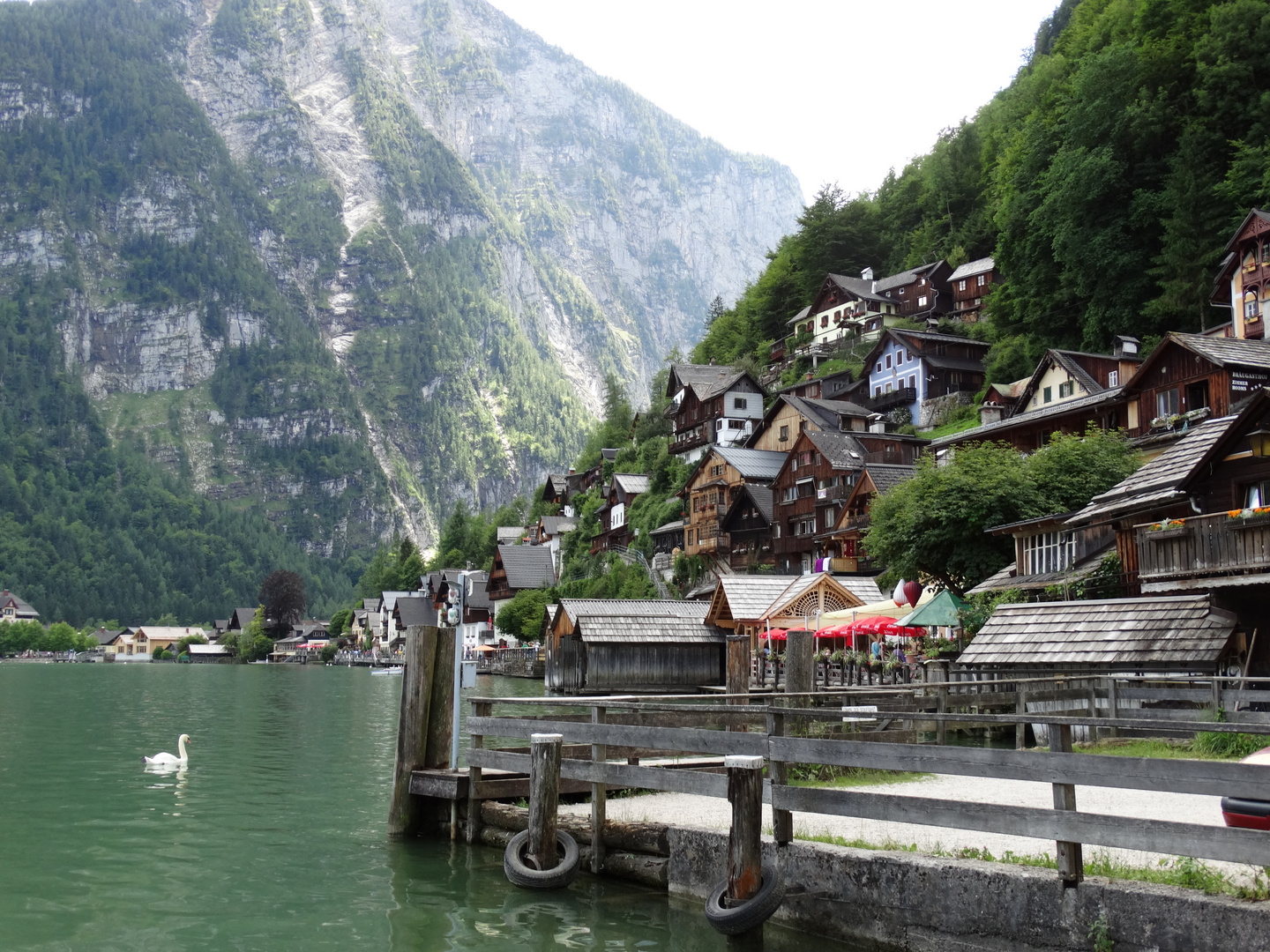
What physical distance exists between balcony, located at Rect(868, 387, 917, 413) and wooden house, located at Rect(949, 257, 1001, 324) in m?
13.9

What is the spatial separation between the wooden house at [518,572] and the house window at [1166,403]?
70393 millimetres

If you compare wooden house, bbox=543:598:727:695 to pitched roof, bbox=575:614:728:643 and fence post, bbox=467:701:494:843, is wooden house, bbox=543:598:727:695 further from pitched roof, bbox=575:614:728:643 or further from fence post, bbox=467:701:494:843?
fence post, bbox=467:701:494:843

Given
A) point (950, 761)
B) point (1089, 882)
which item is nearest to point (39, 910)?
point (950, 761)

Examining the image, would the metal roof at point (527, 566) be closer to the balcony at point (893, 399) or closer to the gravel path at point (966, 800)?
the balcony at point (893, 399)

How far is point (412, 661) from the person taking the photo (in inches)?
662

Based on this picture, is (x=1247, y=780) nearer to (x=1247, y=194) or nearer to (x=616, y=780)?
(x=616, y=780)

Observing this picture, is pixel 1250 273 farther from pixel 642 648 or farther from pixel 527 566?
pixel 527 566

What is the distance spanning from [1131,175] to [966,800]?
66.9 meters

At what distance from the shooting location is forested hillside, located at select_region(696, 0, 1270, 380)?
63250mm

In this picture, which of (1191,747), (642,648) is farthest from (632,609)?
(1191,747)

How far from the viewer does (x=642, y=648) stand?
166ft

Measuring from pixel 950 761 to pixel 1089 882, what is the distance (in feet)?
4.63

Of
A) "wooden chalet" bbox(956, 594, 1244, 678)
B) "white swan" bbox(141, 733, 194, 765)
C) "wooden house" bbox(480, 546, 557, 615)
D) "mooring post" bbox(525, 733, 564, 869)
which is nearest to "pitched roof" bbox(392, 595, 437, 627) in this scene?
"wooden house" bbox(480, 546, 557, 615)

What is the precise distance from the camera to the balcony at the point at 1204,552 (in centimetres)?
2320
